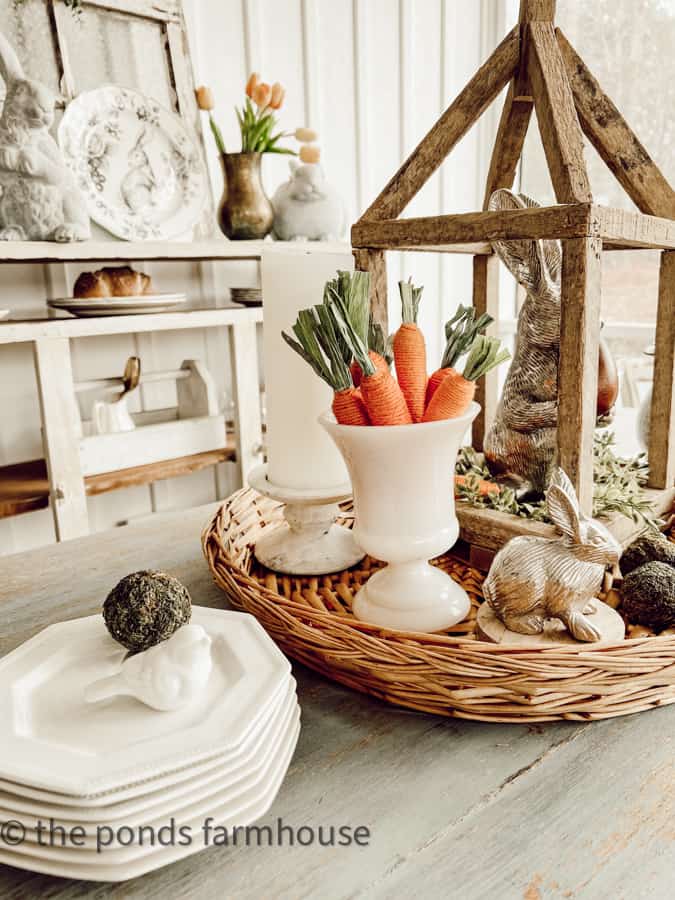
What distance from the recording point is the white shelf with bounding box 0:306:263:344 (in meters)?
1.59

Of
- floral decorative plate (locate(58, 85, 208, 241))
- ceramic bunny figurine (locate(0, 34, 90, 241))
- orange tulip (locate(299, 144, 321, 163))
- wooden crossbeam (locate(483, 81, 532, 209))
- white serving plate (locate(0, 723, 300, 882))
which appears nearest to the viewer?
white serving plate (locate(0, 723, 300, 882))

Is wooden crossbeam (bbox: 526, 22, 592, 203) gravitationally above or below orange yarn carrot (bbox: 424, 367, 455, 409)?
above

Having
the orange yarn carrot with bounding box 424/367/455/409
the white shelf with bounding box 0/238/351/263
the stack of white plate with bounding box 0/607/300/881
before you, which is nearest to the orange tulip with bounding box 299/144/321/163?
the white shelf with bounding box 0/238/351/263

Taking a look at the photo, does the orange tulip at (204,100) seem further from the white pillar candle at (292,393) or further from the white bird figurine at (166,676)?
the white bird figurine at (166,676)

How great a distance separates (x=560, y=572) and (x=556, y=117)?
0.48 meters

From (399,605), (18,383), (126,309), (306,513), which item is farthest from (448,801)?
(18,383)

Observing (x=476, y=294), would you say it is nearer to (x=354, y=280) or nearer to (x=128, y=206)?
(x=354, y=280)

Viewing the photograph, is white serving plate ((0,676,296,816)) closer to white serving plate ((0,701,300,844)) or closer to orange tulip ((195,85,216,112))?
white serving plate ((0,701,300,844))

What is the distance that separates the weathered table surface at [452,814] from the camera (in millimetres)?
411

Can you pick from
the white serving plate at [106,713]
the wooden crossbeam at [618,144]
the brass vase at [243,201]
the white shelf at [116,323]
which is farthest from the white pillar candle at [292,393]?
the brass vase at [243,201]

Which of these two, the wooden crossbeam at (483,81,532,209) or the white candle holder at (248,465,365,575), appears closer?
the white candle holder at (248,465,365,575)

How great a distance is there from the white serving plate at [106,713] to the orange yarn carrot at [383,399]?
0.67ft

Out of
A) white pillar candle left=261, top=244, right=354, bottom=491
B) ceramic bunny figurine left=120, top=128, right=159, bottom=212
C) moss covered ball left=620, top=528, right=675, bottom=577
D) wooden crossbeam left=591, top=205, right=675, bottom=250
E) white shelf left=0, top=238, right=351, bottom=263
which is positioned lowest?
moss covered ball left=620, top=528, right=675, bottom=577

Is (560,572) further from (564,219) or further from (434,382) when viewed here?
(564,219)
